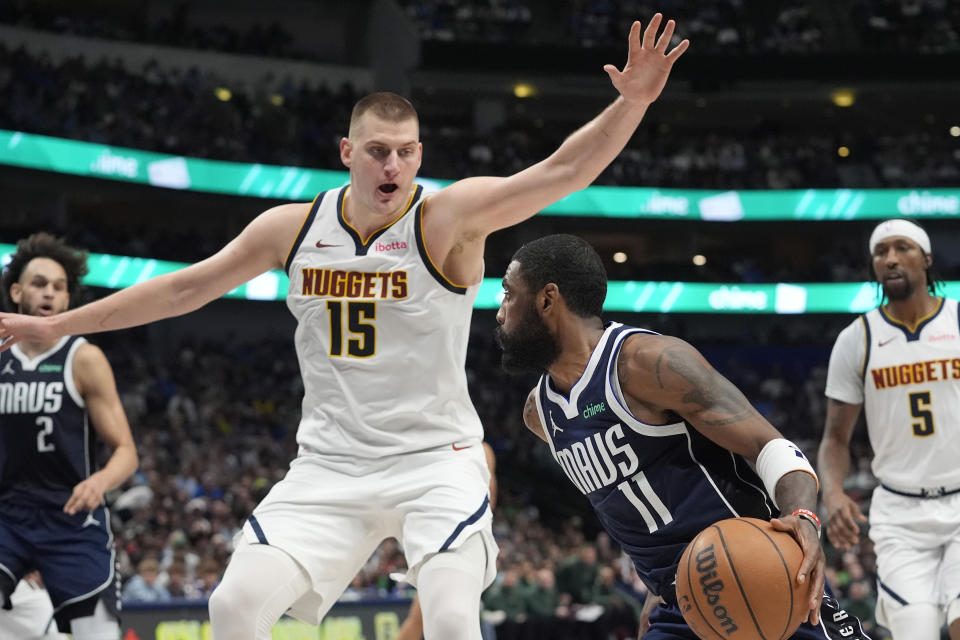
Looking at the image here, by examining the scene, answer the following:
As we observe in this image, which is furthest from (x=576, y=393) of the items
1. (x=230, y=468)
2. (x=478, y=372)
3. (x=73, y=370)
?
(x=478, y=372)

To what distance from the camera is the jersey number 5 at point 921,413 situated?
6016 millimetres

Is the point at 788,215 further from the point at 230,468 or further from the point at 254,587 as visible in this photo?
the point at 254,587

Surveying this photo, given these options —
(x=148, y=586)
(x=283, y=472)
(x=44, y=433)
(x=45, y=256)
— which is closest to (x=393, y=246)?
(x=44, y=433)

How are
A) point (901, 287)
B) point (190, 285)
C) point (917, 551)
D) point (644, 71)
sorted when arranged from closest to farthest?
point (644, 71)
point (190, 285)
point (917, 551)
point (901, 287)

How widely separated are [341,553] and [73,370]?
258 cm

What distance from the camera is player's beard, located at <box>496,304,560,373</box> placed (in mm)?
3930

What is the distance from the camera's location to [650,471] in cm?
377

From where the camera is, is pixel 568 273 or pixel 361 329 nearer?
pixel 568 273

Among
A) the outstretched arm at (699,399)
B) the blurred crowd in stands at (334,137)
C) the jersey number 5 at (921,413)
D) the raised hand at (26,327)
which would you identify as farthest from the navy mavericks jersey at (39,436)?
the blurred crowd in stands at (334,137)

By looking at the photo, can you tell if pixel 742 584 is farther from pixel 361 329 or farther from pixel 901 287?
pixel 901 287

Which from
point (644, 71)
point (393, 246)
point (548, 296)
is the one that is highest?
point (644, 71)

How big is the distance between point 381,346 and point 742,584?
1679mm

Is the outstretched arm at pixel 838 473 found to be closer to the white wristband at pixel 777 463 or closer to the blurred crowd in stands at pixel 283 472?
the white wristband at pixel 777 463

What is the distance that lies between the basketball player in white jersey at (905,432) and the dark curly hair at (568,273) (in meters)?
2.35
